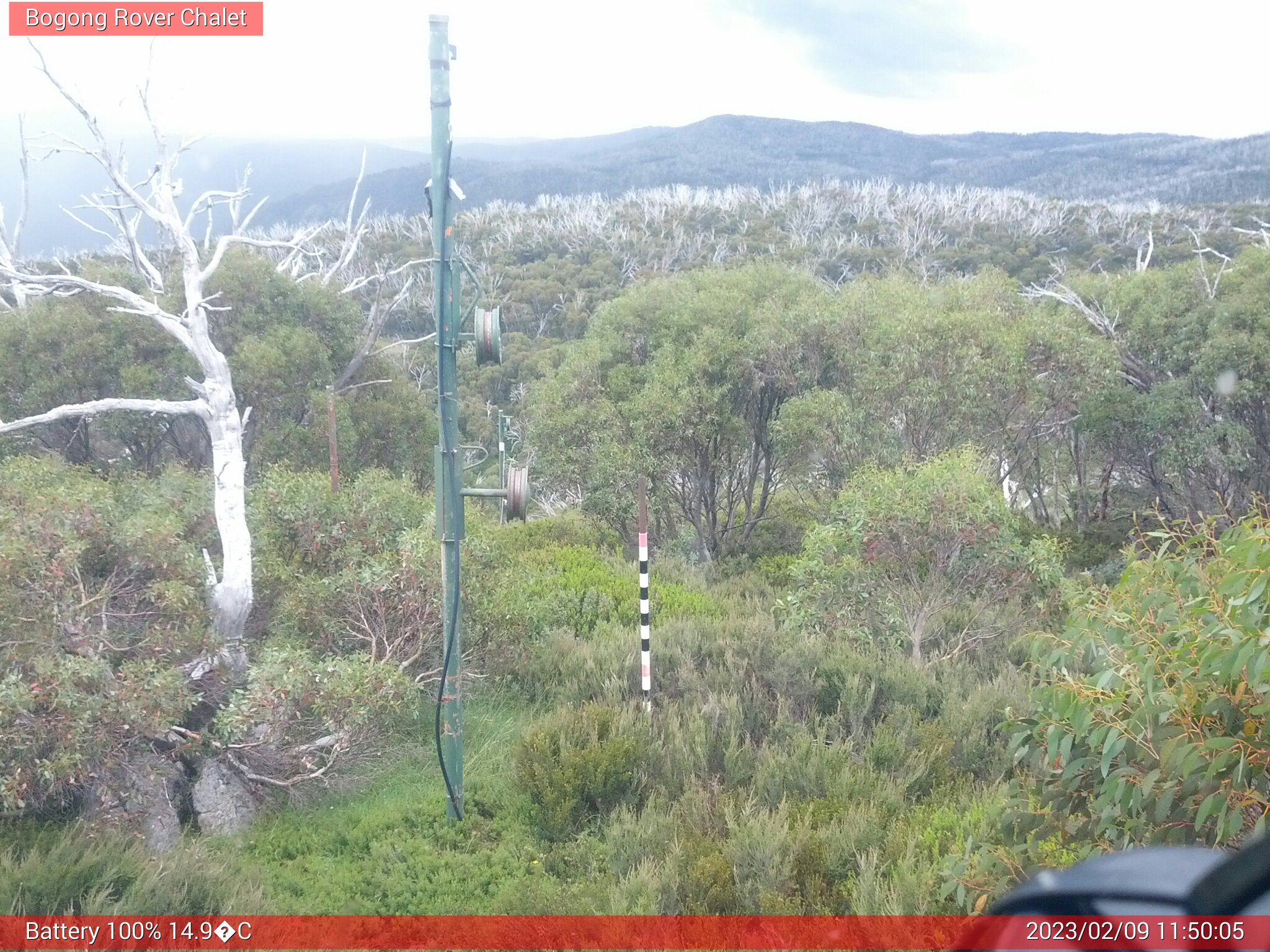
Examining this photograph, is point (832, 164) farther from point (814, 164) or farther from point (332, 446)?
point (332, 446)

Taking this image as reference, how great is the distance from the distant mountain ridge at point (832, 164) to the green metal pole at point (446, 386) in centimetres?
6758

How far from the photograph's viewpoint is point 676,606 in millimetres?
10750

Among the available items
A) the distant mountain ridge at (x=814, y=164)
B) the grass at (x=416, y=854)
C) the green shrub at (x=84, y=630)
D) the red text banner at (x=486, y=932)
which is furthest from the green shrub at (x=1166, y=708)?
the distant mountain ridge at (x=814, y=164)

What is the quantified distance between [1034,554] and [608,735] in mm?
5359

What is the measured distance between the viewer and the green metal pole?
5.22 m

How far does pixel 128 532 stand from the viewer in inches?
254

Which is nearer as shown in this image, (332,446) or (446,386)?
(446,386)

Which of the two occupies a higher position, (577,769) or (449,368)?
(449,368)

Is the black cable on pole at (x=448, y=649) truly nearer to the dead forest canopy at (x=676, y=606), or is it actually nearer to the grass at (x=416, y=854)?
the grass at (x=416, y=854)

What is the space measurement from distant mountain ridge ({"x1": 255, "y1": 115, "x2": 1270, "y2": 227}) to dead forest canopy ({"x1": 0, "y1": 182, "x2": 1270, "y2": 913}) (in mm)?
54925

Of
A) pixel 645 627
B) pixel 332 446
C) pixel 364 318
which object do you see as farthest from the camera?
pixel 364 318

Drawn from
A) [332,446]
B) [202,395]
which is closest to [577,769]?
[202,395]

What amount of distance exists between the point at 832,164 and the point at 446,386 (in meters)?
128

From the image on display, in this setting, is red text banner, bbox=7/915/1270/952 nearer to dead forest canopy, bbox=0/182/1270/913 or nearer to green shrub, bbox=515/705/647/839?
dead forest canopy, bbox=0/182/1270/913
